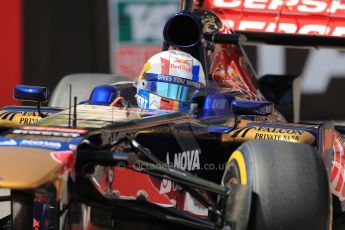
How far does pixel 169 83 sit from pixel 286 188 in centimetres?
140

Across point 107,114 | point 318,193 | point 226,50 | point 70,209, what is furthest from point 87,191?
point 226,50

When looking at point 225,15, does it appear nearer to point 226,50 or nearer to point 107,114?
point 226,50

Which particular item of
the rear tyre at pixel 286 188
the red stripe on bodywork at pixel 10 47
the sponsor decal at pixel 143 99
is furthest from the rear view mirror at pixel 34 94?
the red stripe on bodywork at pixel 10 47

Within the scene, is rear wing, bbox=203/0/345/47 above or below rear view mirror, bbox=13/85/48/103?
above

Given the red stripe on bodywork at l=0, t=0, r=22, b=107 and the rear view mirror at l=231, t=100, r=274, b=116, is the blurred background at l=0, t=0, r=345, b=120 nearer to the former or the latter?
the red stripe on bodywork at l=0, t=0, r=22, b=107

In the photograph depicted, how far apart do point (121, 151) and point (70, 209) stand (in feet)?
1.29

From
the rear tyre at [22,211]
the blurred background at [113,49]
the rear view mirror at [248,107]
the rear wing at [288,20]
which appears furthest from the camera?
the blurred background at [113,49]

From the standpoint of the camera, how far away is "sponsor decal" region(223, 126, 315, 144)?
15.3 ft

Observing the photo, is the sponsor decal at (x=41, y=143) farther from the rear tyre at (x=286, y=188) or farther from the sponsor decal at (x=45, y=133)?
the rear tyre at (x=286, y=188)

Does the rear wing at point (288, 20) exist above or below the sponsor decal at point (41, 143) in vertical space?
above

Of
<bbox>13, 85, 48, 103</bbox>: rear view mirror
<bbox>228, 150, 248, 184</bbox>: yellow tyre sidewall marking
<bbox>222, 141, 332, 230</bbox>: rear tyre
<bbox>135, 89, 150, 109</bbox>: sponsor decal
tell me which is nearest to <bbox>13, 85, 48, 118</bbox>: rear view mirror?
<bbox>13, 85, 48, 103</bbox>: rear view mirror

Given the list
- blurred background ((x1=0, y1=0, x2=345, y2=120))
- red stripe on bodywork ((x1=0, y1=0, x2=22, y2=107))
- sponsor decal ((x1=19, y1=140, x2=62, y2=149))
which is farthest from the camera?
blurred background ((x1=0, y1=0, x2=345, y2=120))

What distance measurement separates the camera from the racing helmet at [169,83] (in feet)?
16.3

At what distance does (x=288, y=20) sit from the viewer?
6.96m
